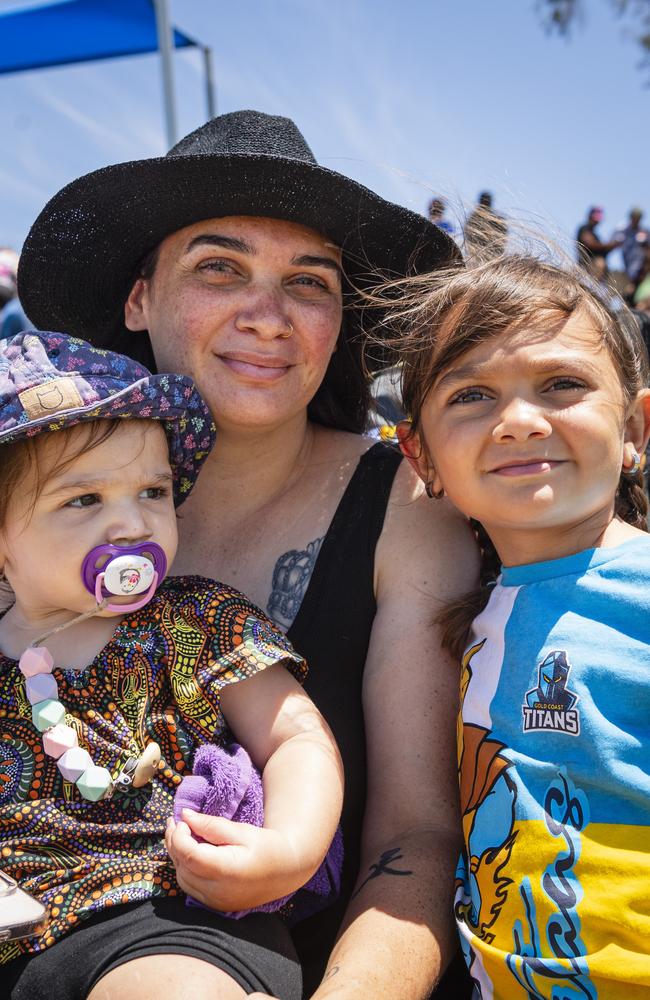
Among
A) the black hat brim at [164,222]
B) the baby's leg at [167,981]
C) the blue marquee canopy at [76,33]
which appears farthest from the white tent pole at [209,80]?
the baby's leg at [167,981]

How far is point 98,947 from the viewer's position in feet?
5.01

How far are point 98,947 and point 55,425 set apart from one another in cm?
96

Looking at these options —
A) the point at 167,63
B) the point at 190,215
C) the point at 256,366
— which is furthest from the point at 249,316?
the point at 167,63

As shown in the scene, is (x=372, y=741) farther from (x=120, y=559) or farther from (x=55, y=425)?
(x=55, y=425)

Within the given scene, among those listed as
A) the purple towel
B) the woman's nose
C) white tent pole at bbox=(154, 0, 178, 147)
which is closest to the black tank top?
the purple towel

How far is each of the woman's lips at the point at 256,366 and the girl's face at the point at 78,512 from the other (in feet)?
1.37

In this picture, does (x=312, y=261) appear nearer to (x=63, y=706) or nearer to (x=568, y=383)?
(x=568, y=383)

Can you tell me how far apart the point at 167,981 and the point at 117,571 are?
0.71 m

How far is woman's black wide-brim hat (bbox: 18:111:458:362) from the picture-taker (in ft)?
7.00

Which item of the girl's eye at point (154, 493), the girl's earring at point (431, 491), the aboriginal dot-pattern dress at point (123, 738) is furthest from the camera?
the girl's earring at point (431, 491)

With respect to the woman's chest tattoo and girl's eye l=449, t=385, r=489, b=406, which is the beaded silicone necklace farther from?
girl's eye l=449, t=385, r=489, b=406

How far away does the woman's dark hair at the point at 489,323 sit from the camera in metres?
1.89

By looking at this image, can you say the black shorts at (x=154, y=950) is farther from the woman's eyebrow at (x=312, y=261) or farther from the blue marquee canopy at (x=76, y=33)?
the blue marquee canopy at (x=76, y=33)

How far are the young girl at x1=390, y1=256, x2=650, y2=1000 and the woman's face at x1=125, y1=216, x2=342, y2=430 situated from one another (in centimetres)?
27
